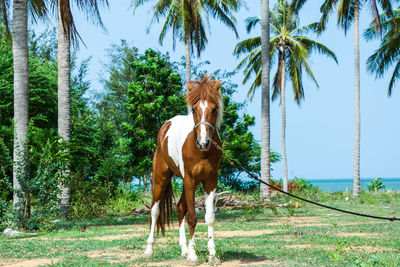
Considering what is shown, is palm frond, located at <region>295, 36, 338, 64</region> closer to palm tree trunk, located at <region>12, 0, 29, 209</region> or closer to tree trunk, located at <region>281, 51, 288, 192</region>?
tree trunk, located at <region>281, 51, 288, 192</region>

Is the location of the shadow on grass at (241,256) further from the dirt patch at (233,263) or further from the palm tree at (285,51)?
the palm tree at (285,51)

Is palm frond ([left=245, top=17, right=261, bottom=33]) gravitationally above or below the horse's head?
above

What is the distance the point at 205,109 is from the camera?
529cm

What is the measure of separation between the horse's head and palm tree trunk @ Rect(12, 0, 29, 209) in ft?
23.2

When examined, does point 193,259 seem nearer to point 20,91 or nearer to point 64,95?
point 20,91

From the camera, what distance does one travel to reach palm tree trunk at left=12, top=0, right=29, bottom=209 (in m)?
10.9

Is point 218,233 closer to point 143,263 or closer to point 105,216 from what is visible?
point 143,263

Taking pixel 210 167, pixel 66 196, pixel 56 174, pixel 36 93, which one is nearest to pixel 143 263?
pixel 210 167

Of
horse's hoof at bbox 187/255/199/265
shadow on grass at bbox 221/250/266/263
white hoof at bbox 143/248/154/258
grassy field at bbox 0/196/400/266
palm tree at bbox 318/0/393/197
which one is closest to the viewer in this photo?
horse's hoof at bbox 187/255/199/265

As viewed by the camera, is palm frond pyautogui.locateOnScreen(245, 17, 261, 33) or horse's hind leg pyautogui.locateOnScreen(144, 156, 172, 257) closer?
horse's hind leg pyautogui.locateOnScreen(144, 156, 172, 257)

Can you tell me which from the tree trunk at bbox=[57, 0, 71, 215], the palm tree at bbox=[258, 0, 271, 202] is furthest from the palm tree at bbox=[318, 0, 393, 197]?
the tree trunk at bbox=[57, 0, 71, 215]

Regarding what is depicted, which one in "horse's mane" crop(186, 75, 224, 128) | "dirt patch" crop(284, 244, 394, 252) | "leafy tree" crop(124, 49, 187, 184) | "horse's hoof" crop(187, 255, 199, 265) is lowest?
"dirt patch" crop(284, 244, 394, 252)

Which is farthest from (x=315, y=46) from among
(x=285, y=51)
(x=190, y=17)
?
(x=190, y=17)

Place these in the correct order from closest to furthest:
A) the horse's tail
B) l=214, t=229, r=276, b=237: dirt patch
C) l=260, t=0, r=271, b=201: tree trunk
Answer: the horse's tail
l=214, t=229, r=276, b=237: dirt patch
l=260, t=0, r=271, b=201: tree trunk
